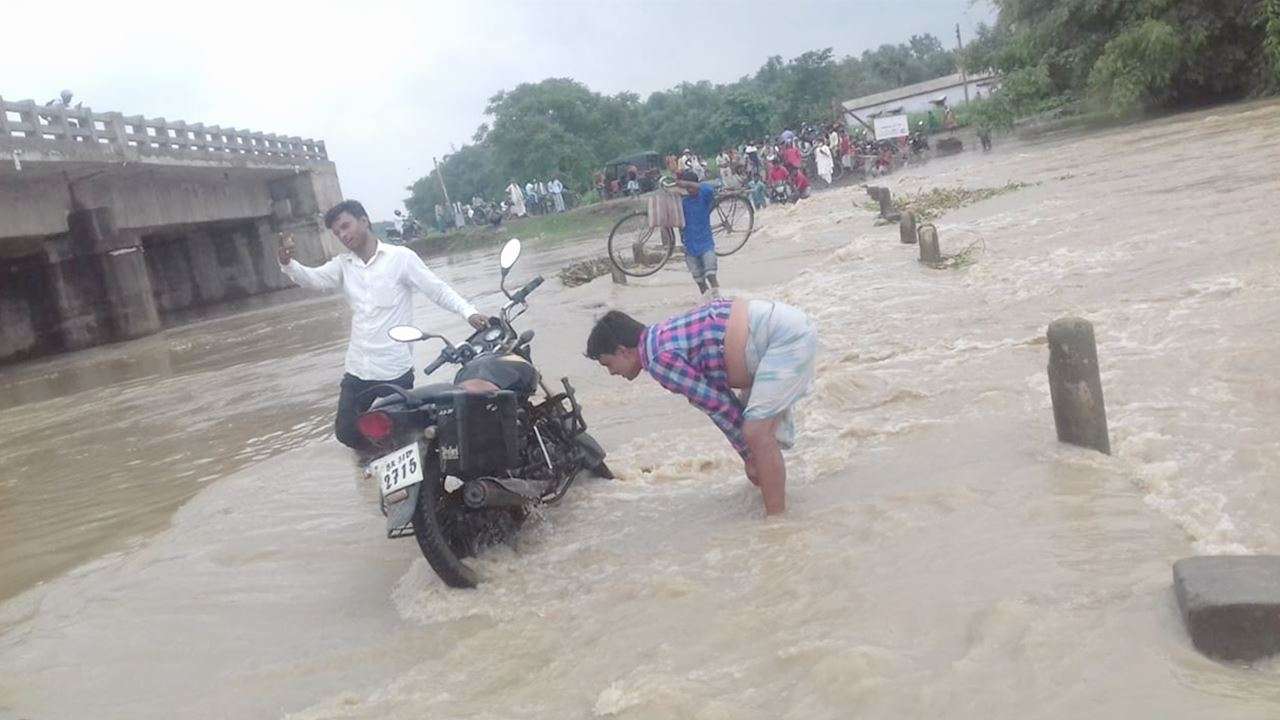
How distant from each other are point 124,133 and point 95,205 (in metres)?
2.55

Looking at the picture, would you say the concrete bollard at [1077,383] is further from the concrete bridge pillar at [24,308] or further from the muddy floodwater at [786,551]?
the concrete bridge pillar at [24,308]

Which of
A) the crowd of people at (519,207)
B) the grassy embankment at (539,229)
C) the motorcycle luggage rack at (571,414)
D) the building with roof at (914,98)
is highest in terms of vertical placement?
the building with roof at (914,98)

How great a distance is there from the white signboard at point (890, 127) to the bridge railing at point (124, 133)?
20.6 meters

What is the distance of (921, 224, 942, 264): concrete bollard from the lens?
11.6 metres

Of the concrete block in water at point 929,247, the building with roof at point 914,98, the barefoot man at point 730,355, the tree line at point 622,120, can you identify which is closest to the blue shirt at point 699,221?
the concrete block in water at point 929,247

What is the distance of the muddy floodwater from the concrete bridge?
51.1 feet

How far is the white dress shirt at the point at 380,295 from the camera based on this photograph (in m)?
5.73

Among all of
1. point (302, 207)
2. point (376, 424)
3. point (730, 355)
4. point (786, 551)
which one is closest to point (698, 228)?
point (730, 355)

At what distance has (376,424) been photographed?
413cm

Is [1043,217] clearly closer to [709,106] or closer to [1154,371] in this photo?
[1154,371]

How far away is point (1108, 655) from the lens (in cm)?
303

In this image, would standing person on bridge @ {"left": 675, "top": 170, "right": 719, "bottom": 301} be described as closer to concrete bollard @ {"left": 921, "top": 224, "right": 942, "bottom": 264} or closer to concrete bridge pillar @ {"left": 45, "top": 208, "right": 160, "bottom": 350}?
concrete bollard @ {"left": 921, "top": 224, "right": 942, "bottom": 264}

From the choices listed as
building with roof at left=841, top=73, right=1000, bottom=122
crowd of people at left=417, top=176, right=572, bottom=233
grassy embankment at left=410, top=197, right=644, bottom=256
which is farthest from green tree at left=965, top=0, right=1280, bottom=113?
building with roof at left=841, top=73, right=1000, bottom=122

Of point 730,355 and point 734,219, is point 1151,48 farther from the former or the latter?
point 730,355
